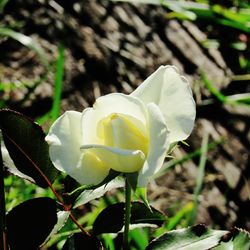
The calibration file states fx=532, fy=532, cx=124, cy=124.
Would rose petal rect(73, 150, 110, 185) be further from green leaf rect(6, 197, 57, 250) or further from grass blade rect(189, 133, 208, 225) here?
grass blade rect(189, 133, 208, 225)

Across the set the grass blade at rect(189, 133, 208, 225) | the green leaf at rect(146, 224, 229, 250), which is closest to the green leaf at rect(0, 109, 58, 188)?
the green leaf at rect(146, 224, 229, 250)

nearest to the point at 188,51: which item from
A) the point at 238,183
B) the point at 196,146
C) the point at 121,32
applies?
the point at 121,32

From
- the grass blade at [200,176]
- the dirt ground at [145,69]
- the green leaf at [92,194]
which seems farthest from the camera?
the dirt ground at [145,69]

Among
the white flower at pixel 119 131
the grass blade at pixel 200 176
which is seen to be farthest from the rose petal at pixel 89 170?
the grass blade at pixel 200 176

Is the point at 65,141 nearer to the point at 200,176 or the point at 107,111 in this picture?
the point at 107,111

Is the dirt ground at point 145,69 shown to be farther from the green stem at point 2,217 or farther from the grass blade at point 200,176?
the green stem at point 2,217

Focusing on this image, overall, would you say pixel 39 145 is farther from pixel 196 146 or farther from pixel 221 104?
pixel 221 104

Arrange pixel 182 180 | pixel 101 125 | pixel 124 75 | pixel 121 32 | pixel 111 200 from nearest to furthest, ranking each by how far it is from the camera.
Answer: pixel 101 125
pixel 111 200
pixel 182 180
pixel 124 75
pixel 121 32
